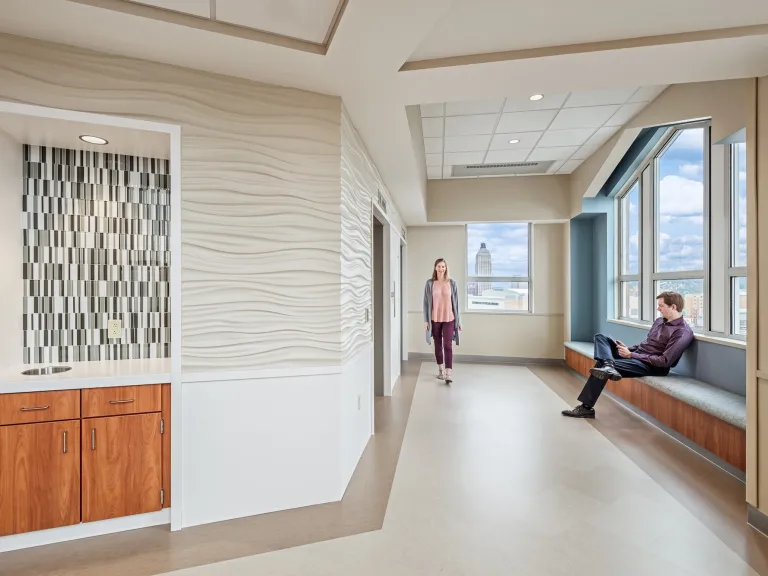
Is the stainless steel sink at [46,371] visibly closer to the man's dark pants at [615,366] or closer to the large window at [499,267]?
the man's dark pants at [615,366]

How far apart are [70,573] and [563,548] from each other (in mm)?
2257

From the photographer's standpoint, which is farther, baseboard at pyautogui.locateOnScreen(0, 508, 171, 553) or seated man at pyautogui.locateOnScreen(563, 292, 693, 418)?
seated man at pyautogui.locateOnScreen(563, 292, 693, 418)

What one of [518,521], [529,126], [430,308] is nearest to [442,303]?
[430,308]

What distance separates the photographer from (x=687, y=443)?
336 cm

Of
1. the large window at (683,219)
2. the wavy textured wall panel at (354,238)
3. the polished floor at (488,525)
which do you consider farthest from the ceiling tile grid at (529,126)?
the polished floor at (488,525)

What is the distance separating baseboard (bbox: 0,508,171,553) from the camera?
2.01 metres

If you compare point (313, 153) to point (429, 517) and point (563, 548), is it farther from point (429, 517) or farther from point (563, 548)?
point (563, 548)

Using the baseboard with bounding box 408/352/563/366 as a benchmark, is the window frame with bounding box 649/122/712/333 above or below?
above

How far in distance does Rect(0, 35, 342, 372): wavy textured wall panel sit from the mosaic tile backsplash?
1.91ft

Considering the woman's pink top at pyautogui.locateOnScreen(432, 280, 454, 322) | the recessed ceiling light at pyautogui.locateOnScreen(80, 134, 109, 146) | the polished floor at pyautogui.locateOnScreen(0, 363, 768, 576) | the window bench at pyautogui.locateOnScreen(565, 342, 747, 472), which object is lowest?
the polished floor at pyautogui.locateOnScreen(0, 363, 768, 576)

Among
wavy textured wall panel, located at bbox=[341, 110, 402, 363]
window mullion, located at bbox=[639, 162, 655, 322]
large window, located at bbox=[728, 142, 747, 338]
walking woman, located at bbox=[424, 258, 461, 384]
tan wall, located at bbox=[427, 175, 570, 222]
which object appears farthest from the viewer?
tan wall, located at bbox=[427, 175, 570, 222]

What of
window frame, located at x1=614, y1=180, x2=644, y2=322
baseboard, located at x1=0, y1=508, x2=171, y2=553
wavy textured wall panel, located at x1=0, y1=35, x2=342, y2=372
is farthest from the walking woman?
baseboard, located at x1=0, y1=508, x2=171, y2=553

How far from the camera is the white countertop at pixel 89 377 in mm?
2012

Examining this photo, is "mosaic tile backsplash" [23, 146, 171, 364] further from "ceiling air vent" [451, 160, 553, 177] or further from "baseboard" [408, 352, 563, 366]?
"baseboard" [408, 352, 563, 366]
